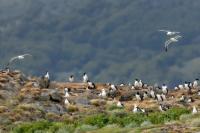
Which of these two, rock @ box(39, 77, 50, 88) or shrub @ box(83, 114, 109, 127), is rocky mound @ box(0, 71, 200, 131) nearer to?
rock @ box(39, 77, 50, 88)

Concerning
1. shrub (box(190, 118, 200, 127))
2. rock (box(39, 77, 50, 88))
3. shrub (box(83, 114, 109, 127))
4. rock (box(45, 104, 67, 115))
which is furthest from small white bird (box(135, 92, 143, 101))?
shrub (box(190, 118, 200, 127))

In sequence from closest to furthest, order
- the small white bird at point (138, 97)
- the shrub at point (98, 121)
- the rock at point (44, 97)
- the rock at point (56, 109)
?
the shrub at point (98, 121) < the rock at point (56, 109) < the rock at point (44, 97) < the small white bird at point (138, 97)

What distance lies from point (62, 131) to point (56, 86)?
55.7 meters

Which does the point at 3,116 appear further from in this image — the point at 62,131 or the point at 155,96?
the point at 155,96

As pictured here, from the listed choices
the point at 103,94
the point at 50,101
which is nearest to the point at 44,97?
the point at 50,101

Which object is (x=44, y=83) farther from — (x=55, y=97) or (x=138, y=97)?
(x=55, y=97)

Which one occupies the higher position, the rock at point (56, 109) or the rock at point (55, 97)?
the rock at point (55, 97)

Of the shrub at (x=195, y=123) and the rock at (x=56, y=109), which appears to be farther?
the rock at (x=56, y=109)

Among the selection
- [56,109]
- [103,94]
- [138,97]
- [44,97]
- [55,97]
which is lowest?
[56,109]

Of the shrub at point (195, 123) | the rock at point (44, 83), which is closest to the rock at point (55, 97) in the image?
the rock at point (44, 83)

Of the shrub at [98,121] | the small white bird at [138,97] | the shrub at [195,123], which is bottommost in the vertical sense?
the shrub at [195,123]

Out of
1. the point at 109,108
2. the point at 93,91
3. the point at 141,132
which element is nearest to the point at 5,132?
the point at 141,132

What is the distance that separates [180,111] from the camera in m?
62.5

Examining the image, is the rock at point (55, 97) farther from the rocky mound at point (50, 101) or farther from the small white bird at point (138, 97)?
the small white bird at point (138, 97)
